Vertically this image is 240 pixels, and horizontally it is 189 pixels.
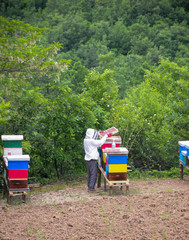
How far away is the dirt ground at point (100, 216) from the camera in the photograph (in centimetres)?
597

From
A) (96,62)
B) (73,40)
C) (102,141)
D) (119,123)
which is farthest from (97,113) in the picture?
(73,40)

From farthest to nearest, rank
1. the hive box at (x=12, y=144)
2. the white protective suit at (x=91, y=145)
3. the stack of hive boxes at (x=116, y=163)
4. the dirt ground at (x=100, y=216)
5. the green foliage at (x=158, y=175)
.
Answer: the green foliage at (x=158, y=175) < the white protective suit at (x=91, y=145) < the hive box at (x=12, y=144) < the stack of hive boxes at (x=116, y=163) < the dirt ground at (x=100, y=216)

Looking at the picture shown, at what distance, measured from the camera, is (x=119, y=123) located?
46.8ft

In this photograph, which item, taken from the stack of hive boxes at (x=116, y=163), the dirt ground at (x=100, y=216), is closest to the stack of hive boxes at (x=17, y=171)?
the dirt ground at (x=100, y=216)

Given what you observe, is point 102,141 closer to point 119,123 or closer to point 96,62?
point 119,123

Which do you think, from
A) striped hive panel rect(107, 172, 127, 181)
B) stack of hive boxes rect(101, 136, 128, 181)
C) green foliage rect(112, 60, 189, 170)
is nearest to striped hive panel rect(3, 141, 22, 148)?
stack of hive boxes rect(101, 136, 128, 181)

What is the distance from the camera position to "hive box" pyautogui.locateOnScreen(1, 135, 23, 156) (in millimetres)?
8750

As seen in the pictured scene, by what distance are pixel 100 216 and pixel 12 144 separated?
10.3ft

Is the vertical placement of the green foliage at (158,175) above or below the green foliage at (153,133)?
below

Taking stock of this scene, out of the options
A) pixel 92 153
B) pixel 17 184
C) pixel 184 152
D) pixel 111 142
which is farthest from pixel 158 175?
pixel 17 184

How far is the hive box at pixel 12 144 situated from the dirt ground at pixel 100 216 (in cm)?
120

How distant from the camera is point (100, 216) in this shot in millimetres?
6836

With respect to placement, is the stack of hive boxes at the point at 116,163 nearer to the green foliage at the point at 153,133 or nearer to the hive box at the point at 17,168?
the hive box at the point at 17,168

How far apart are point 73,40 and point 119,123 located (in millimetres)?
69645
